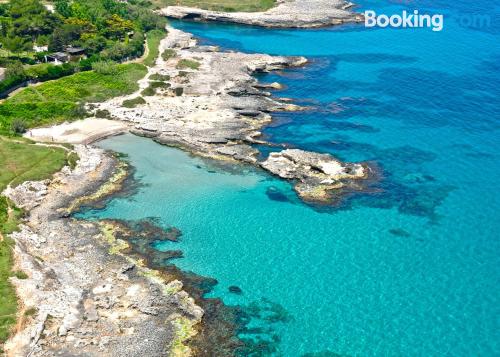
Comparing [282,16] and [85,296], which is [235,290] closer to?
[85,296]

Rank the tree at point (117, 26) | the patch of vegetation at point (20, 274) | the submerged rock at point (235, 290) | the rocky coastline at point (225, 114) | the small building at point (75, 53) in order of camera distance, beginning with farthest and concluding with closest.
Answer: the tree at point (117, 26)
the small building at point (75, 53)
the rocky coastline at point (225, 114)
the submerged rock at point (235, 290)
the patch of vegetation at point (20, 274)

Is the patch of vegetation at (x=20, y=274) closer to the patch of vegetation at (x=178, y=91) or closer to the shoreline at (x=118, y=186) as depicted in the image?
the shoreline at (x=118, y=186)

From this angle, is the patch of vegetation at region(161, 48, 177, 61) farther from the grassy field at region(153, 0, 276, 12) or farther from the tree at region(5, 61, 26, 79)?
the grassy field at region(153, 0, 276, 12)

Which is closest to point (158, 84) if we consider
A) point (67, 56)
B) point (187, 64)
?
point (187, 64)

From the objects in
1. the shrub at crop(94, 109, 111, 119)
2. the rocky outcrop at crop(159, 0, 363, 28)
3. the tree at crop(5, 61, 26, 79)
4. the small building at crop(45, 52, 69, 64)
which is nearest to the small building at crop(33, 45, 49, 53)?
the small building at crop(45, 52, 69, 64)

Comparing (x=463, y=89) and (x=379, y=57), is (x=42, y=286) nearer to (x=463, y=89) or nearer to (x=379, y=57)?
(x=463, y=89)

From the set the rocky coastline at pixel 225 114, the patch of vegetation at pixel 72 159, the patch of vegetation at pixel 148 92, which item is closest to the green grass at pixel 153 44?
the rocky coastline at pixel 225 114
